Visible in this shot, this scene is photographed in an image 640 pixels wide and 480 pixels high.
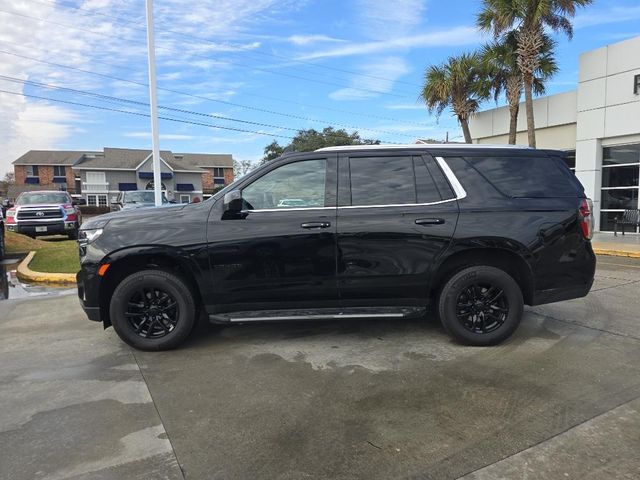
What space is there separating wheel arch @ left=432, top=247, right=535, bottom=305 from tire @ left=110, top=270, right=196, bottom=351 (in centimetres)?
243

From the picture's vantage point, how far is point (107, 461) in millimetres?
2895

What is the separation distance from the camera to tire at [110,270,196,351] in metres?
4.61

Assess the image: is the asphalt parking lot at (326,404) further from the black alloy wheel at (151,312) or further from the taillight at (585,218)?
the taillight at (585,218)

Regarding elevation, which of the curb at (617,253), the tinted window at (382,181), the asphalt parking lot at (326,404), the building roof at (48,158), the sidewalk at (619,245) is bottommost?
the asphalt parking lot at (326,404)

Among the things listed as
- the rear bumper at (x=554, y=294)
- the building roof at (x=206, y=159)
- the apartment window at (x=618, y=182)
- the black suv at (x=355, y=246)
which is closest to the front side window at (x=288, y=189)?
the black suv at (x=355, y=246)

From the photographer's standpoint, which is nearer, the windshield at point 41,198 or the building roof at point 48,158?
the windshield at point 41,198

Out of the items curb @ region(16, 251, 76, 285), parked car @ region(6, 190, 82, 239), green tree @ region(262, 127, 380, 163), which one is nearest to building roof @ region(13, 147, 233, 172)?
green tree @ region(262, 127, 380, 163)

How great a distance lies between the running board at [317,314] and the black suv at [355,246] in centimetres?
Result: 2

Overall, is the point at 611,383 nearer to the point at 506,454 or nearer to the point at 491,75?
the point at 506,454

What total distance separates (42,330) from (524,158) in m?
5.72

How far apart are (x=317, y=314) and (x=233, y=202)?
1.32 m

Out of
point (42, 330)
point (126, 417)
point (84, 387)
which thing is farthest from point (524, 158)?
point (42, 330)

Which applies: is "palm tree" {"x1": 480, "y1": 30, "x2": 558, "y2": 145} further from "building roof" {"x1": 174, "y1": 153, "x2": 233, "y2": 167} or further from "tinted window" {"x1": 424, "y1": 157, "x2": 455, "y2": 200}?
"building roof" {"x1": 174, "y1": 153, "x2": 233, "y2": 167}

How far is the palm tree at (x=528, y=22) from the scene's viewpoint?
15.0 meters
